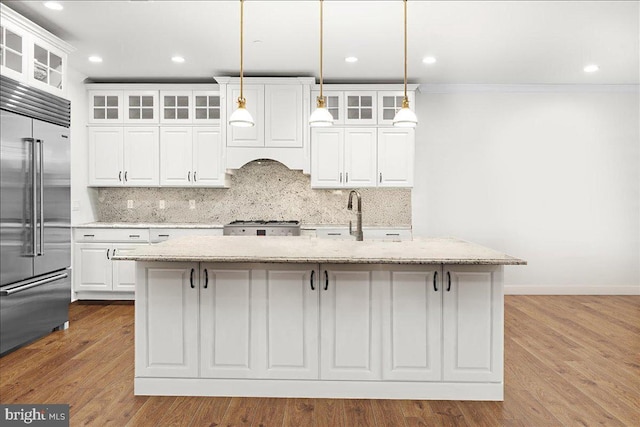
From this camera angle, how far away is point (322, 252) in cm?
281

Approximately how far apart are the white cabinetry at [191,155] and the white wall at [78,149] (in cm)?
91

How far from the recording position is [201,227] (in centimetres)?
529

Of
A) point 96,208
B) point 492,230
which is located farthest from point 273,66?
point 492,230

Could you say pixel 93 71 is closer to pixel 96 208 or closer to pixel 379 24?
pixel 96 208

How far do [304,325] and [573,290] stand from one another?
455 centimetres

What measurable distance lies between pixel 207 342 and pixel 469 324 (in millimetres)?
1613

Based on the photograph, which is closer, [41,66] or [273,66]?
[41,66]

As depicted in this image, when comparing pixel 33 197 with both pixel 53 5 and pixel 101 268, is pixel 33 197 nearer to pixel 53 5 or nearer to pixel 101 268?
pixel 53 5

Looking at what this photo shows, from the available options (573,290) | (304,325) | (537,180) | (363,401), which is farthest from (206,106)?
(573,290)

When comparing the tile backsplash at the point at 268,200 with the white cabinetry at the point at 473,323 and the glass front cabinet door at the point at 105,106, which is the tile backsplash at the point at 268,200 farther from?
the white cabinetry at the point at 473,323

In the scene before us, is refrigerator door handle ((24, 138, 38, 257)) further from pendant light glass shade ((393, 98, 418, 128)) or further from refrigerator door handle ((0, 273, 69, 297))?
pendant light glass shade ((393, 98, 418, 128))

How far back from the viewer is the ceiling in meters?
3.56

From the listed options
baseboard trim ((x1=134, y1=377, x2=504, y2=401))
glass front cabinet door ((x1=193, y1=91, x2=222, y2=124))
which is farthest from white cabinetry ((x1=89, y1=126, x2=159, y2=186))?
baseboard trim ((x1=134, y1=377, x2=504, y2=401))
